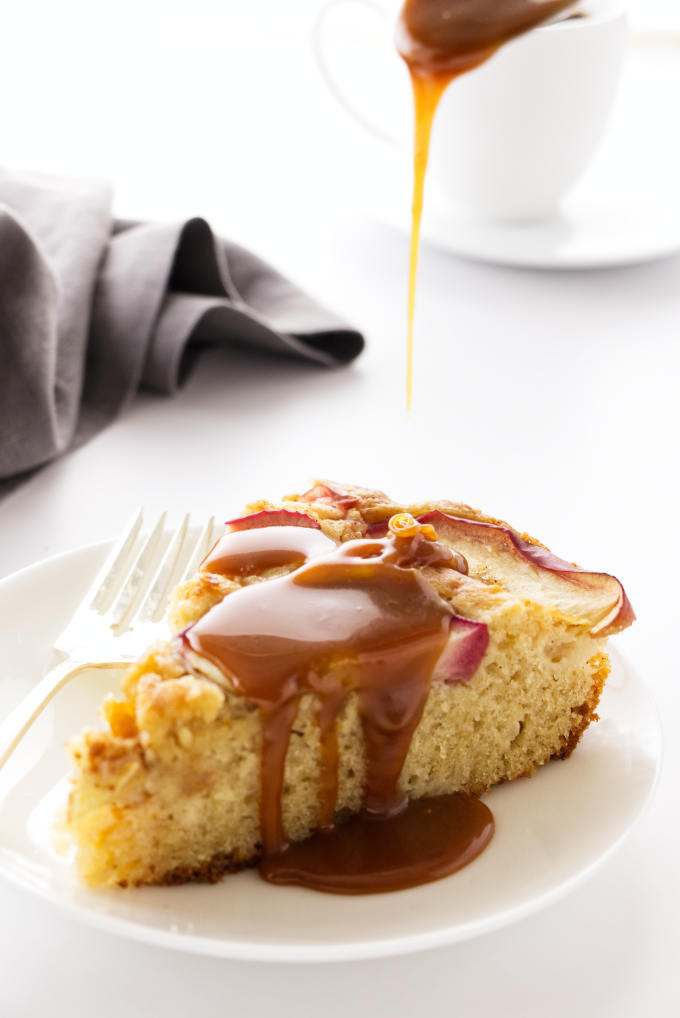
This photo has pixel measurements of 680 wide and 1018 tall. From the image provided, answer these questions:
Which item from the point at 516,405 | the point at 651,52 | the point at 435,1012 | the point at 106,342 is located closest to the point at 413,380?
the point at 516,405

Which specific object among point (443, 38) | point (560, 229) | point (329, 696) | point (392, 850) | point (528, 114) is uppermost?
point (443, 38)

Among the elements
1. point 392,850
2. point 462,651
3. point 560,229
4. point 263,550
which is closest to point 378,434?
point 560,229

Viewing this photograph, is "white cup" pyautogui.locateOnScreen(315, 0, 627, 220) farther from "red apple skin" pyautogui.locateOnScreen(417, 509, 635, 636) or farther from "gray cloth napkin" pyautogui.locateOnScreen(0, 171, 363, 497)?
"red apple skin" pyautogui.locateOnScreen(417, 509, 635, 636)

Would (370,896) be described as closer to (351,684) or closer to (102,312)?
(351,684)

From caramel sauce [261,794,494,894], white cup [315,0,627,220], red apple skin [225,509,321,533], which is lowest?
caramel sauce [261,794,494,894]

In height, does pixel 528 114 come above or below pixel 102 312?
above

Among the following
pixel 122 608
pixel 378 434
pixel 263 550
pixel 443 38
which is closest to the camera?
pixel 263 550

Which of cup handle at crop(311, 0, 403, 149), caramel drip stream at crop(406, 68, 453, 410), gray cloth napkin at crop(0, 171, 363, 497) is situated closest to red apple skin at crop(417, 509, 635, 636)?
caramel drip stream at crop(406, 68, 453, 410)

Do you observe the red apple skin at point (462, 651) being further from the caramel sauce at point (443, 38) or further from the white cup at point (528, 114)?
the white cup at point (528, 114)
